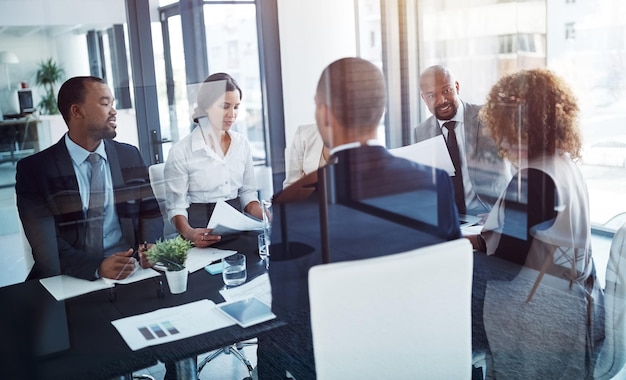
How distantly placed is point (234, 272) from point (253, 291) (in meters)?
0.10

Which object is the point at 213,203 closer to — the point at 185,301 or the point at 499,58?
the point at 185,301

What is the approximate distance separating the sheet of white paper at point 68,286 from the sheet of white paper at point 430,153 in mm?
995

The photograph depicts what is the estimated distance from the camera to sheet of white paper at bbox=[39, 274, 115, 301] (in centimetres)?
185

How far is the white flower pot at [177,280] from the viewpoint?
1782mm

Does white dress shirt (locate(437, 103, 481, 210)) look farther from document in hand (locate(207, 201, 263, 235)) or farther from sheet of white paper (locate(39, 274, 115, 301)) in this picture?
sheet of white paper (locate(39, 274, 115, 301))

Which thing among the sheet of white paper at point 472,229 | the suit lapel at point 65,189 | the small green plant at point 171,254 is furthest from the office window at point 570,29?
the suit lapel at point 65,189

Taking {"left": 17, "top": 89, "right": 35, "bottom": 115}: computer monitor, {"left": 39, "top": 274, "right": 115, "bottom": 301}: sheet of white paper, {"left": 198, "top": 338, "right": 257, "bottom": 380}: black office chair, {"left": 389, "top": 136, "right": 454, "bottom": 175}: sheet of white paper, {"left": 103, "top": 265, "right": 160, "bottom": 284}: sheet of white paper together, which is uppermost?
{"left": 17, "top": 89, "right": 35, "bottom": 115}: computer monitor

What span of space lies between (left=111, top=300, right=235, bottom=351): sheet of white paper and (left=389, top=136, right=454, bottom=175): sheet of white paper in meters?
0.73

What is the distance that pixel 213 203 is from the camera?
85.5 inches

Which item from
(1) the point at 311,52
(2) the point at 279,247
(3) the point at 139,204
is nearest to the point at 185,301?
(2) the point at 279,247

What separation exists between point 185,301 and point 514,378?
52.6 inches

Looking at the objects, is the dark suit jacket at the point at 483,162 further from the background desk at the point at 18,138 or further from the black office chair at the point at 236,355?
the background desk at the point at 18,138

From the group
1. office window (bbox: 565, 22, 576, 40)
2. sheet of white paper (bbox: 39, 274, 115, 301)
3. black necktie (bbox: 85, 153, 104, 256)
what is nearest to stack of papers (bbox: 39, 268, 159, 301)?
sheet of white paper (bbox: 39, 274, 115, 301)

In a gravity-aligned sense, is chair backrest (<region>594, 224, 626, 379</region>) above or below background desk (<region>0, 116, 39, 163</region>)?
Result: below
